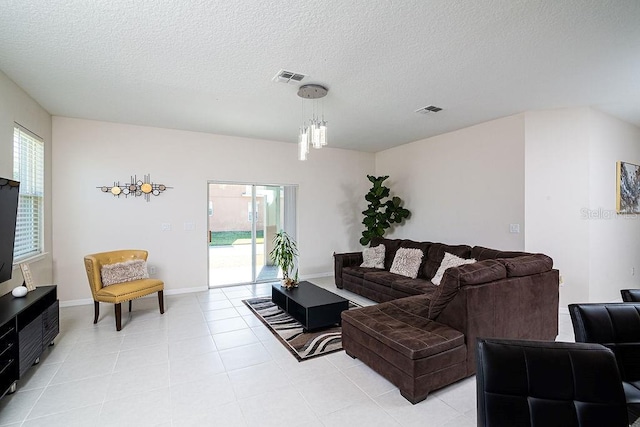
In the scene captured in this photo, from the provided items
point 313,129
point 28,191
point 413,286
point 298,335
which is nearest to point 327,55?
point 313,129

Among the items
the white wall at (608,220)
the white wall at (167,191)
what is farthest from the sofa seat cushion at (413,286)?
the white wall at (167,191)

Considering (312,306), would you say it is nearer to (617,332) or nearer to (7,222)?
(617,332)

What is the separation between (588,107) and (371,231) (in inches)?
149

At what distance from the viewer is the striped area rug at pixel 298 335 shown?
3057mm

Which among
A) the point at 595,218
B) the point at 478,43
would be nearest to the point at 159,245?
the point at 478,43

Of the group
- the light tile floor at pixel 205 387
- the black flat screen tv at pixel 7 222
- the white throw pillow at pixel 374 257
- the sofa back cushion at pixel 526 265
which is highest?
the black flat screen tv at pixel 7 222

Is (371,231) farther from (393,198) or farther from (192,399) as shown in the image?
(192,399)

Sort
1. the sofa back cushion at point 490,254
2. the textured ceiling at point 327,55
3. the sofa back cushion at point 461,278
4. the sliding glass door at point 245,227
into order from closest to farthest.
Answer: the textured ceiling at point 327,55 → the sofa back cushion at point 461,278 → the sofa back cushion at point 490,254 → the sliding glass door at point 245,227

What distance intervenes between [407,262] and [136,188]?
463 cm

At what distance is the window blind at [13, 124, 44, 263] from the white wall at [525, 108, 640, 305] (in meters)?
6.46

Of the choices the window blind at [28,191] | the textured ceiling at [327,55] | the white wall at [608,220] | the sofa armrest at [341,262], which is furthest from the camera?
the sofa armrest at [341,262]

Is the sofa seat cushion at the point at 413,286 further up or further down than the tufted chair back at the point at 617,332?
further down

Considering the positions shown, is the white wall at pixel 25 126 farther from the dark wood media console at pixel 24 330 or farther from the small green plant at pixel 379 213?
the small green plant at pixel 379 213

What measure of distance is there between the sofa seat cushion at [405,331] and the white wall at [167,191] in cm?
351
